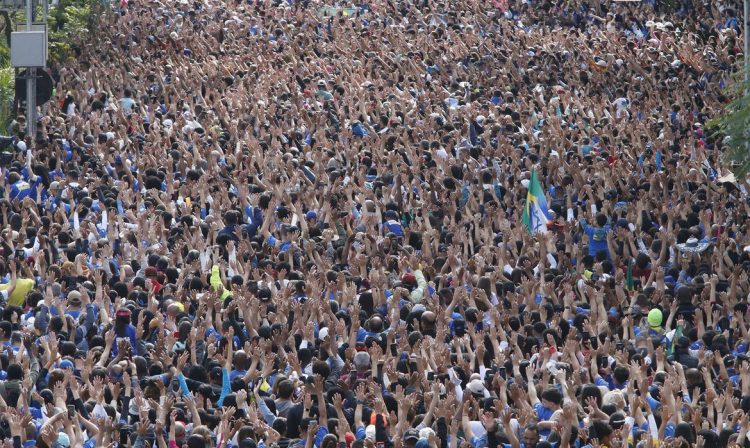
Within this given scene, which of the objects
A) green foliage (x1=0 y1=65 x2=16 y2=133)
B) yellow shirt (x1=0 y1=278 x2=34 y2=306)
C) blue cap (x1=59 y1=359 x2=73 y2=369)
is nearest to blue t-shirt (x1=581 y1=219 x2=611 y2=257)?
yellow shirt (x1=0 y1=278 x2=34 y2=306)

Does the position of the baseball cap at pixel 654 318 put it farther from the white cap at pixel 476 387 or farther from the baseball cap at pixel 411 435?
the baseball cap at pixel 411 435

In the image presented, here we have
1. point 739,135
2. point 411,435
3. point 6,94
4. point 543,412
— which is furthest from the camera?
point 6,94

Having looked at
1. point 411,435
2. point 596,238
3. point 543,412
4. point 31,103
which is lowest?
point 31,103

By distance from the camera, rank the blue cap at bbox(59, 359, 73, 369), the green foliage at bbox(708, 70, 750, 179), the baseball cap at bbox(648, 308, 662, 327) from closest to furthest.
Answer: the blue cap at bbox(59, 359, 73, 369)
the baseball cap at bbox(648, 308, 662, 327)
the green foliage at bbox(708, 70, 750, 179)

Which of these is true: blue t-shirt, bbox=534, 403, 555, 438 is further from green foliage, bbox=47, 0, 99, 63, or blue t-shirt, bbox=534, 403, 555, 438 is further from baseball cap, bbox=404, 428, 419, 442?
green foliage, bbox=47, 0, 99, 63

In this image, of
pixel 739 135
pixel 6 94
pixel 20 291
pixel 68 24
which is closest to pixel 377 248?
pixel 20 291

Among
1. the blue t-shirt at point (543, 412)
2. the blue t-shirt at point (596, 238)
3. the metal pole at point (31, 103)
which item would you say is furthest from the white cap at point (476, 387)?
the metal pole at point (31, 103)

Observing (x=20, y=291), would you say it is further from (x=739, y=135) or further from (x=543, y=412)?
(x=739, y=135)

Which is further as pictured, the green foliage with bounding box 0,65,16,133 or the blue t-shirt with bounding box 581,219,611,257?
the green foliage with bounding box 0,65,16,133

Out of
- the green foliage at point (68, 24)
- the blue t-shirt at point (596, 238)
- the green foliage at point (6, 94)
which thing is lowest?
the green foliage at point (68, 24)
